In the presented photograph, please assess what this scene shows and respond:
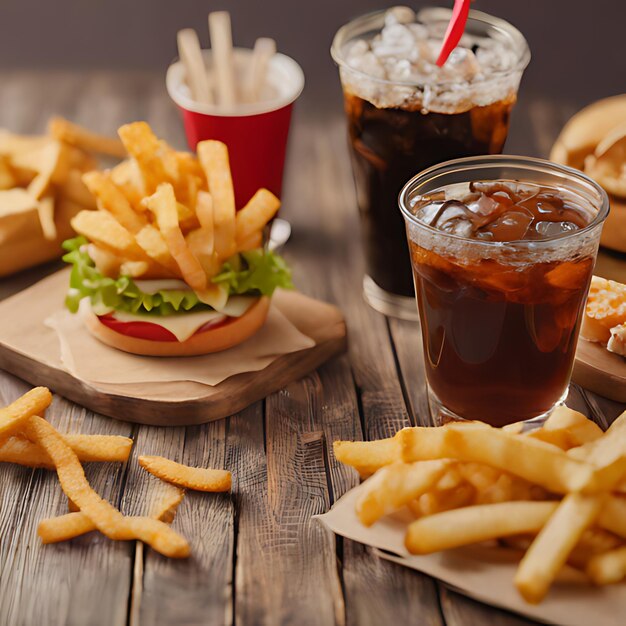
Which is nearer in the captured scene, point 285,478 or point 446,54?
point 285,478

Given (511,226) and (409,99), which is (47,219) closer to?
(409,99)

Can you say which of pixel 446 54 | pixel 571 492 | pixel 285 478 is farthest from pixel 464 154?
pixel 571 492

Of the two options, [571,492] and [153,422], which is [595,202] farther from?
[153,422]

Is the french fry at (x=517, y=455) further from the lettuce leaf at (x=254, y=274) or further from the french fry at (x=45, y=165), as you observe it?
the french fry at (x=45, y=165)

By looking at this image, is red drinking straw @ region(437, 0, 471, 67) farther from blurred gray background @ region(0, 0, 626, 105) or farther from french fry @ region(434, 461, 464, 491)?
blurred gray background @ region(0, 0, 626, 105)

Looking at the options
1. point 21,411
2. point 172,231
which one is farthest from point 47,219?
point 21,411

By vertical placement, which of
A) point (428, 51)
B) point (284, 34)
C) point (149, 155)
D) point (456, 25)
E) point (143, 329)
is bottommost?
point (284, 34)
